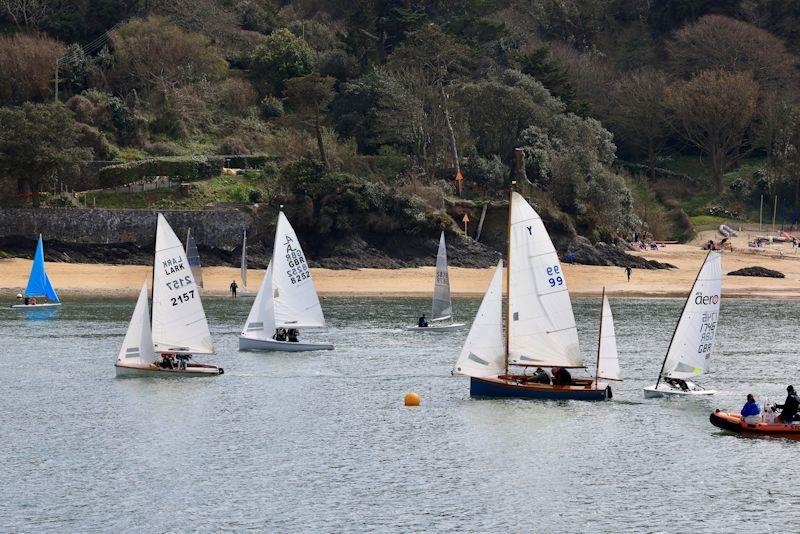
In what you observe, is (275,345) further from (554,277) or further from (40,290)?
(40,290)

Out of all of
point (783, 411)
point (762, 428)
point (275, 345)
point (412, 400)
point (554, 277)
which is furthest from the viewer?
point (275, 345)

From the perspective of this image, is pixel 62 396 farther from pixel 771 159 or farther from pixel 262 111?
pixel 771 159

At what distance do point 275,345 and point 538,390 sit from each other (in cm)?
2056

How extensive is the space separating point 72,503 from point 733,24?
386 ft

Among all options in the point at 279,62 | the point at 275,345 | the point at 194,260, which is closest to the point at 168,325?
the point at 275,345

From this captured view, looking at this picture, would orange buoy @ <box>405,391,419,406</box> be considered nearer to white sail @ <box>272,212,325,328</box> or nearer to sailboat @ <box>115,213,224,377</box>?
sailboat @ <box>115,213,224,377</box>

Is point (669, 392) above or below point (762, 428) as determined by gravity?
above

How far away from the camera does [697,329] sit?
188 ft

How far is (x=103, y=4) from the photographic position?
467 feet

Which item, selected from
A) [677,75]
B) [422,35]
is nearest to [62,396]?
[422,35]

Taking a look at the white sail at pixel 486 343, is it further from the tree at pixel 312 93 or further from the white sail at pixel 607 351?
the tree at pixel 312 93

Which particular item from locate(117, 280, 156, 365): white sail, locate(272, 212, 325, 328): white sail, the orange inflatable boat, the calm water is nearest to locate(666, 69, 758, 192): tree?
the calm water

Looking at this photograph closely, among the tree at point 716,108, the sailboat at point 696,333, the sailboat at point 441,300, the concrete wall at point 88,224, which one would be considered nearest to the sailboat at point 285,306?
the sailboat at point 441,300

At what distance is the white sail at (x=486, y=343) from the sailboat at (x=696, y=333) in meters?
7.44
